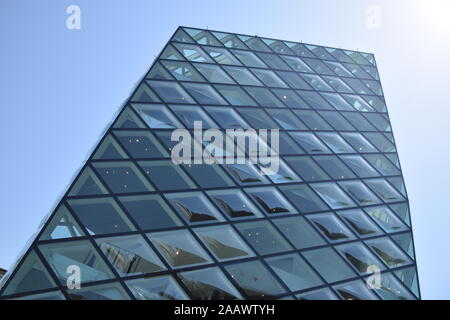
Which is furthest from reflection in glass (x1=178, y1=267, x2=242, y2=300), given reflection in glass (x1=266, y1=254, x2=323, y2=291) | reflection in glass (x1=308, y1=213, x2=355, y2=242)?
reflection in glass (x1=308, y1=213, x2=355, y2=242)

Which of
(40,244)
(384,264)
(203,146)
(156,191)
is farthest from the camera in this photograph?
(203,146)

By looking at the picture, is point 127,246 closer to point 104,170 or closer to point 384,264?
point 104,170

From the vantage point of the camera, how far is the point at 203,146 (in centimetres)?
1527

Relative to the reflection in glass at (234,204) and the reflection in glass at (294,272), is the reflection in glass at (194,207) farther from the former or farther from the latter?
the reflection in glass at (294,272)

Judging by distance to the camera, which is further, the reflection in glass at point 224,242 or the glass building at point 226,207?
the reflection in glass at point 224,242

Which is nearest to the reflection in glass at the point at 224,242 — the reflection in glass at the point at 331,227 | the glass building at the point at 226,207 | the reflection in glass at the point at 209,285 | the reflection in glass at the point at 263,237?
the glass building at the point at 226,207

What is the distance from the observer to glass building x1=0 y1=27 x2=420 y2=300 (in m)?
10.1

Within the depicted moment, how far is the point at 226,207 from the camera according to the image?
13.0 meters

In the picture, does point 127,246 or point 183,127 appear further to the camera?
point 183,127

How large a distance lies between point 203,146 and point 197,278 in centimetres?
584

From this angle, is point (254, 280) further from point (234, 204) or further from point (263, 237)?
point (234, 204)

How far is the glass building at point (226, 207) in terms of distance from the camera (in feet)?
33.0

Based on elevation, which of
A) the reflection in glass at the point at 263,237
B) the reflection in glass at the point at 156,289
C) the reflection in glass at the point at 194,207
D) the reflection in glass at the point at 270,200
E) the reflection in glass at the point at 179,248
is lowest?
the reflection in glass at the point at 156,289
